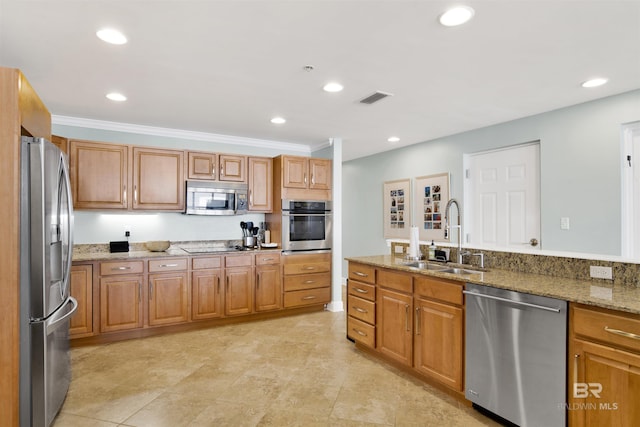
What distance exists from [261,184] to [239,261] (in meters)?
1.11

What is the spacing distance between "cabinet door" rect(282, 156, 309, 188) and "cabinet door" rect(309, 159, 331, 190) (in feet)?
0.30

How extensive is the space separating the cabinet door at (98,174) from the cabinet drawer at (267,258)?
1.64m

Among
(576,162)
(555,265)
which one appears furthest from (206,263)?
(576,162)

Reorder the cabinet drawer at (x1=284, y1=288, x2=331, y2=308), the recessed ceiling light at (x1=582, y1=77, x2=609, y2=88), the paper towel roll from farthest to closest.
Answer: the cabinet drawer at (x1=284, y1=288, x2=331, y2=308), the paper towel roll, the recessed ceiling light at (x1=582, y1=77, x2=609, y2=88)

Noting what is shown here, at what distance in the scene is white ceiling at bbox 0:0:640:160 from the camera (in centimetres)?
193

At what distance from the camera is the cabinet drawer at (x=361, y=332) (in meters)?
Result: 3.28

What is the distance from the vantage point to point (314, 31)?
2.12 m

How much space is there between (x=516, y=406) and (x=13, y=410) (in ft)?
9.10

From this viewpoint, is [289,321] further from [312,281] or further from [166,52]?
[166,52]

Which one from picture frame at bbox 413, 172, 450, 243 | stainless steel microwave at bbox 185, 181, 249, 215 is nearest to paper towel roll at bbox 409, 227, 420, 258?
picture frame at bbox 413, 172, 450, 243

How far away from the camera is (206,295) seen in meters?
4.18

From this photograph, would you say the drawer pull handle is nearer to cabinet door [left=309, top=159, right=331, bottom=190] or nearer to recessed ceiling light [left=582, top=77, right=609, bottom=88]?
recessed ceiling light [left=582, top=77, right=609, bottom=88]

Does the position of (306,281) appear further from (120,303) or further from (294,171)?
(120,303)

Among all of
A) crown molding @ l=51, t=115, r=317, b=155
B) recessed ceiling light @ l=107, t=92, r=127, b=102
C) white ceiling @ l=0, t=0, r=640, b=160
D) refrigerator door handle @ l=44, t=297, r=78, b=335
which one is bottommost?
refrigerator door handle @ l=44, t=297, r=78, b=335
